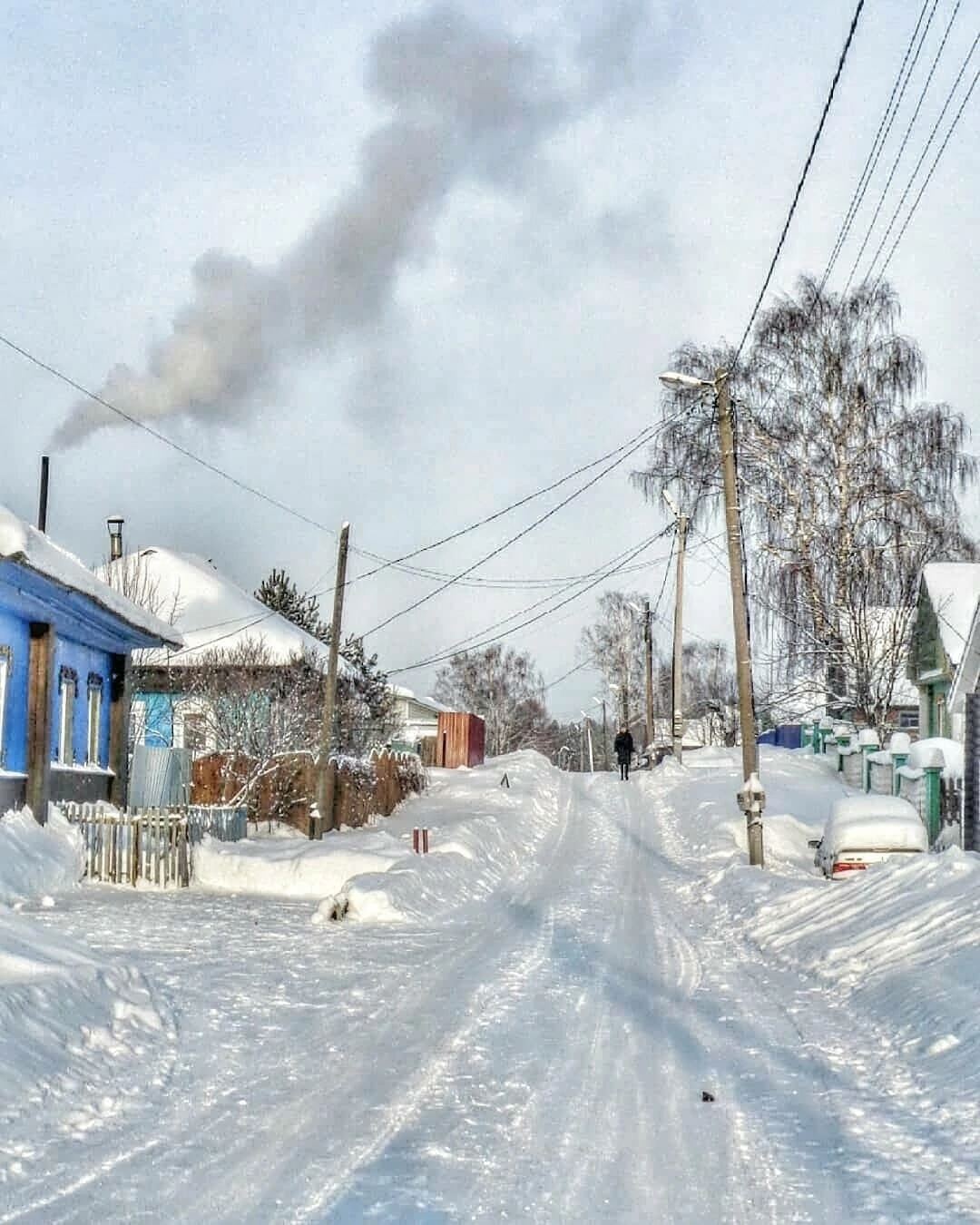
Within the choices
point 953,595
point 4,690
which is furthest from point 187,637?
point 953,595

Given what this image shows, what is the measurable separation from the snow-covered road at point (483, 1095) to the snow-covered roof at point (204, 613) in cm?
2459

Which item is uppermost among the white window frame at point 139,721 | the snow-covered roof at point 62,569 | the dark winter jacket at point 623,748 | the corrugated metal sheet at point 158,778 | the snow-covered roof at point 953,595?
the snow-covered roof at point 953,595

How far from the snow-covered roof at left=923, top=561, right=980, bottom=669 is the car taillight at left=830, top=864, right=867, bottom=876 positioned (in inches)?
713

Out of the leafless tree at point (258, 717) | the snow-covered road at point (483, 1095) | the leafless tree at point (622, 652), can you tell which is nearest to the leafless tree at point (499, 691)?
the leafless tree at point (622, 652)

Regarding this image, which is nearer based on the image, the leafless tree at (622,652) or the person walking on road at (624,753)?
the person walking on road at (624,753)

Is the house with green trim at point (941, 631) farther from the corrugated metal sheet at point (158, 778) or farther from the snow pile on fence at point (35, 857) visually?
the snow pile on fence at point (35, 857)

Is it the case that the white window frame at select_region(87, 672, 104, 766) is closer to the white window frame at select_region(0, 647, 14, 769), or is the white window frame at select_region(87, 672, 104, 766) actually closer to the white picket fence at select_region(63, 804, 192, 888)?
the white picket fence at select_region(63, 804, 192, 888)

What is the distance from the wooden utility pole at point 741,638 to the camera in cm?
2075

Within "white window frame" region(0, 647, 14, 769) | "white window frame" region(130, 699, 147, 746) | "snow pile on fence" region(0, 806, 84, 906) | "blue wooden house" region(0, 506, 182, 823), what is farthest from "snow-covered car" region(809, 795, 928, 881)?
"white window frame" region(130, 699, 147, 746)

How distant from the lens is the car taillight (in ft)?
59.3

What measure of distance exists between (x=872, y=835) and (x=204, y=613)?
2655 centimetres

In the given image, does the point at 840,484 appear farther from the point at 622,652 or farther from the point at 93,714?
the point at 622,652

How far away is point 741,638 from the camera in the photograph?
21.2m

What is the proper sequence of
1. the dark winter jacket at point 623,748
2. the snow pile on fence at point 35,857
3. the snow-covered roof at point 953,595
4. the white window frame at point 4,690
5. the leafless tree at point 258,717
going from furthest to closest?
the dark winter jacket at point 623,748
the snow-covered roof at point 953,595
the leafless tree at point 258,717
the white window frame at point 4,690
the snow pile on fence at point 35,857
